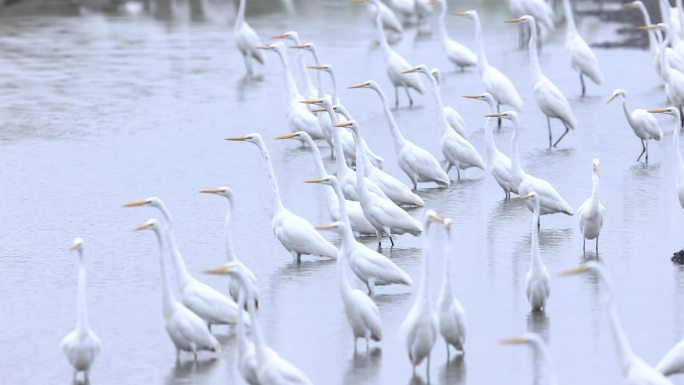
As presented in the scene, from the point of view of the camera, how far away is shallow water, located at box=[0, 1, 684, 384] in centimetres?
1034

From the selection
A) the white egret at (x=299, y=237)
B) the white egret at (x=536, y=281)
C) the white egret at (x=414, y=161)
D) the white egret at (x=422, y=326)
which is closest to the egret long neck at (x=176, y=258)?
the white egret at (x=422, y=326)

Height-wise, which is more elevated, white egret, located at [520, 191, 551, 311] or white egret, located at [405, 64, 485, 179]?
white egret, located at [520, 191, 551, 311]

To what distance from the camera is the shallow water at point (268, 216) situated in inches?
407

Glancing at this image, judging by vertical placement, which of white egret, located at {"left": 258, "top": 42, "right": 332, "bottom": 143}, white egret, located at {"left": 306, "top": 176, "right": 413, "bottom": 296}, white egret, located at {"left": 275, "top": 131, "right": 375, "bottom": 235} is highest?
white egret, located at {"left": 306, "top": 176, "right": 413, "bottom": 296}

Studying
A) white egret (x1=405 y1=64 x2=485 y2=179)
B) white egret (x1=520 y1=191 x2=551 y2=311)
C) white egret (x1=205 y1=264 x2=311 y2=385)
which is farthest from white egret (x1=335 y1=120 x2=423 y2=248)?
white egret (x1=205 y1=264 x2=311 y2=385)

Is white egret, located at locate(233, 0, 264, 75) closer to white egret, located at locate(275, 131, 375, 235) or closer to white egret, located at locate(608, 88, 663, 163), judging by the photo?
white egret, located at locate(608, 88, 663, 163)

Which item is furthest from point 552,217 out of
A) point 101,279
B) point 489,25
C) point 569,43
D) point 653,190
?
point 489,25

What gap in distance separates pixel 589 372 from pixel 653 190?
260 inches

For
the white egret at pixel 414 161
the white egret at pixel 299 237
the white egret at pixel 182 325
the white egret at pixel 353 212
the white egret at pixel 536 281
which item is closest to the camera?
the white egret at pixel 182 325

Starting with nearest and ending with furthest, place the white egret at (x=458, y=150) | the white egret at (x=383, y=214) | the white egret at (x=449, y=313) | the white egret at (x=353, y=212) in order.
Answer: the white egret at (x=449, y=313)
the white egret at (x=383, y=214)
the white egret at (x=353, y=212)
the white egret at (x=458, y=150)

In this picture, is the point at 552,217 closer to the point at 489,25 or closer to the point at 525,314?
the point at 525,314

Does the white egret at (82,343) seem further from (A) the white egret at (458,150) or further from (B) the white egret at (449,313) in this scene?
(A) the white egret at (458,150)

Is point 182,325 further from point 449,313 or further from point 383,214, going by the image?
point 383,214

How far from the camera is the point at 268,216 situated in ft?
49.5
